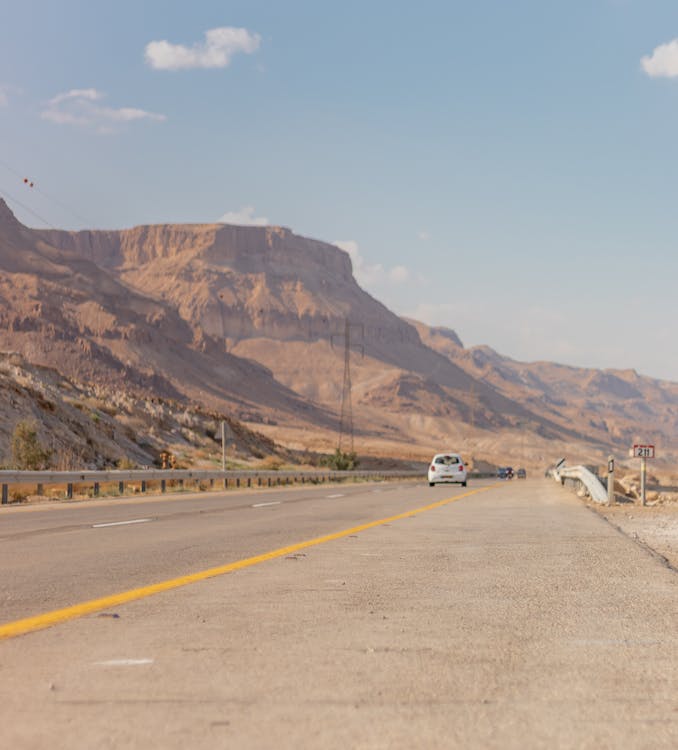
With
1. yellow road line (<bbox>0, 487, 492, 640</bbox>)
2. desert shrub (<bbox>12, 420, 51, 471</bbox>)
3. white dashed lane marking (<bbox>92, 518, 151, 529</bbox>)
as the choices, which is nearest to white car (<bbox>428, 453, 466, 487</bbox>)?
desert shrub (<bbox>12, 420, 51, 471</bbox>)

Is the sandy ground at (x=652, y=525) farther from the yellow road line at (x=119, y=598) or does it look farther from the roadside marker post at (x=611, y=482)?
the yellow road line at (x=119, y=598)

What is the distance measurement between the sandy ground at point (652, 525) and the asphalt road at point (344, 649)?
1.30 metres

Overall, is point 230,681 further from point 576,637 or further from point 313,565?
point 313,565

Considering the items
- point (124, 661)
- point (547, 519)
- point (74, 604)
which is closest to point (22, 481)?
point (547, 519)

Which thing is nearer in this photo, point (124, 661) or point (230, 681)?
point (230, 681)

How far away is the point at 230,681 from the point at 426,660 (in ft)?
3.37

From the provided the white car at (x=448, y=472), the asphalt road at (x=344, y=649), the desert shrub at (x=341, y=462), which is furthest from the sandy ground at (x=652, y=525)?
the desert shrub at (x=341, y=462)

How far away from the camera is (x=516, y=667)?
15.9ft

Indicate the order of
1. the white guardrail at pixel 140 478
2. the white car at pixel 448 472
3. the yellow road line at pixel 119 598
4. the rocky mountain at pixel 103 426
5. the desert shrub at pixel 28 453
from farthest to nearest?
the rocky mountain at pixel 103 426 < the white car at pixel 448 472 < the desert shrub at pixel 28 453 < the white guardrail at pixel 140 478 < the yellow road line at pixel 119 598

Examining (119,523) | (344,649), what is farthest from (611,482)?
(344,649)

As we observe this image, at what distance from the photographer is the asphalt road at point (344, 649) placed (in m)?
3.80

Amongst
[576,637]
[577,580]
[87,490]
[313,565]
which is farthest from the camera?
[87,490]

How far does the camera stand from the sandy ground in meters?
12.5

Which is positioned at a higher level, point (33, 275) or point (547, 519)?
point (33, 275)
